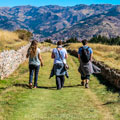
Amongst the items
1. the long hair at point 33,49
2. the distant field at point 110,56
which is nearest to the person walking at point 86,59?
the long hair at point 33,49

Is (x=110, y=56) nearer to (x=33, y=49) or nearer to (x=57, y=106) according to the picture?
(x=33, y=49)

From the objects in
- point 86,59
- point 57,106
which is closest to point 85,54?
point 86,59

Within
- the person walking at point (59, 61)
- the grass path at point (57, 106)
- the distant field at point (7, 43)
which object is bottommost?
the grass path at point (57, 106)

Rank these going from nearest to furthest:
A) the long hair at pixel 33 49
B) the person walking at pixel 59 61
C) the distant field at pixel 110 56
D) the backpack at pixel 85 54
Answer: the long hair at pixel 33 49 → the person walking at pixel 59 61 → the backpack at pixel 85 54 → the distant field at pixel 110 56

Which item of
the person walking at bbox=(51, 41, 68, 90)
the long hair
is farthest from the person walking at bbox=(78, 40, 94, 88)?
the long hair

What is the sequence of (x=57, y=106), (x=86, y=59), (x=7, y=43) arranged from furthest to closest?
(x=7, y=43) → (x=86, y=59) → (x=57, y=106)

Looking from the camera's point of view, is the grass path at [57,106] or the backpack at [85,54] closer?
the grass path at [57,106]

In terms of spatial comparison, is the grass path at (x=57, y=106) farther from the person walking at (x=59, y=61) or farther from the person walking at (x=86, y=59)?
the person walking at (x=86, y=59)

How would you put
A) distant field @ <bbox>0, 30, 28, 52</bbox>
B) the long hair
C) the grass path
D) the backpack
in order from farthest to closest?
distant field @ <bbox>0, 30, 28, 52</bbox>, the backpack, the long hair, the grass path

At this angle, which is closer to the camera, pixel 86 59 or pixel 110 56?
pixel 86 59

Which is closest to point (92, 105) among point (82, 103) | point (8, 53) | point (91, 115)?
point (82, 103)

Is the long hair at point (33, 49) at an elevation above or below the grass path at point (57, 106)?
above

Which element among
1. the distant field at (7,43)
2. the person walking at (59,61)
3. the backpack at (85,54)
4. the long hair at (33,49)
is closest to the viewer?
the long hair at (33,49)

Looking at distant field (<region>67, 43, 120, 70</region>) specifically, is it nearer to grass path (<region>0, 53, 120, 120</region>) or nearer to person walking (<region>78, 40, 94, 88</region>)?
person walking (<region>78, 40, 94, 88</region>)
